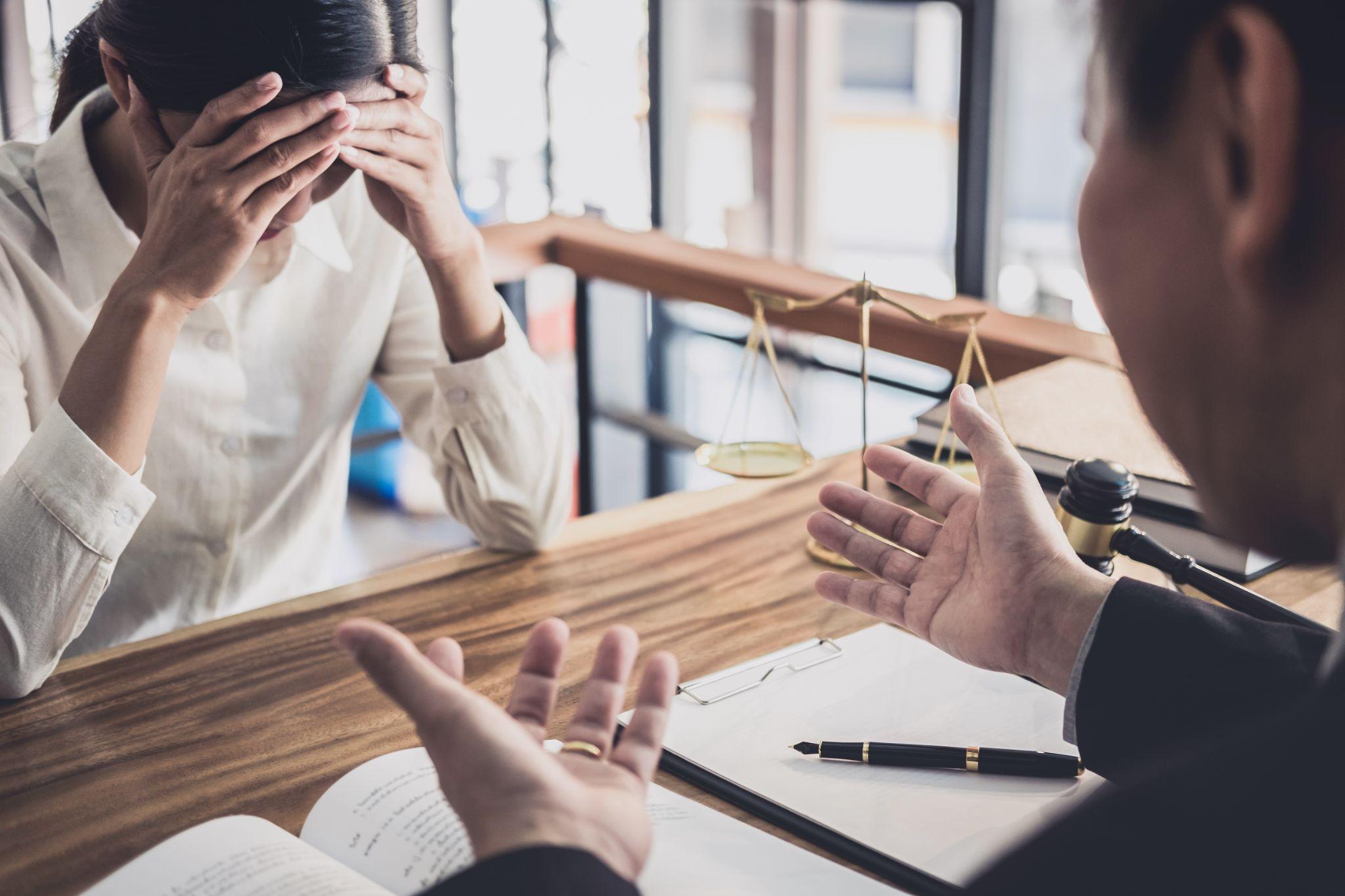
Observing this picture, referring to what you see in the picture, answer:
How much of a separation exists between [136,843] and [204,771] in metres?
0.10

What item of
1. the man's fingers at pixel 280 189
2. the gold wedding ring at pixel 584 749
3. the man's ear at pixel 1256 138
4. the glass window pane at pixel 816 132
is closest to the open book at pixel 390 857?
the gold wedding ring at pixel 584 749

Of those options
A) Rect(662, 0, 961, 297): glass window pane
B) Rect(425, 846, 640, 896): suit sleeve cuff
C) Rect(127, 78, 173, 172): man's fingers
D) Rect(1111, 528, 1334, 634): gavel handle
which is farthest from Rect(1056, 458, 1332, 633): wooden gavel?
Rect(127, 78, 173, 172): man's fingers

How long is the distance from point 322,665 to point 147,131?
55 centimetres

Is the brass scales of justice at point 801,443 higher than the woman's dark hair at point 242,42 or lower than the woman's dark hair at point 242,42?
lower

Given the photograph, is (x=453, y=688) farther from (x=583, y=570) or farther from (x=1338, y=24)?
(x=583, y=570)

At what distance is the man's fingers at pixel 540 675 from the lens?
27.8 inches

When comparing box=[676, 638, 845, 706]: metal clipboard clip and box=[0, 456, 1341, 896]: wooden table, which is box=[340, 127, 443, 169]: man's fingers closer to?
box=[0, 456, 1341, 896]: wooden table

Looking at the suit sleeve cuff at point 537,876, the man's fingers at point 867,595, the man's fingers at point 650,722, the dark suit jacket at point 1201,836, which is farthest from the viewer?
the man's fingers at point 867,595

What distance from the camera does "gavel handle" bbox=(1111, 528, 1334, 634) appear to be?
1057 mm

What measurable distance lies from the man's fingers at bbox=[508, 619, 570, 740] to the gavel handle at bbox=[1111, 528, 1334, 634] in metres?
0.65

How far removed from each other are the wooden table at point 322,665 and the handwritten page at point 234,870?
4 centimetres

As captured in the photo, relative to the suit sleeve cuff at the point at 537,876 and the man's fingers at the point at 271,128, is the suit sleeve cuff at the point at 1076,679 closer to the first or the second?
the suit sleeve cuff at the point at 537,876

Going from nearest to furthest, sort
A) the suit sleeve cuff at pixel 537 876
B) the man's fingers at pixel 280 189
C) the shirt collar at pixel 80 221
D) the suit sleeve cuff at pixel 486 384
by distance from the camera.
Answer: the suit sleeve cuff at pixel 537 876, the man's fingers at pixel 280 189, the shirt collar at pixel 80 221, the suit sleeve cuff at pixel 486 384

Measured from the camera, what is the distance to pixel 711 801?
2.84ft
